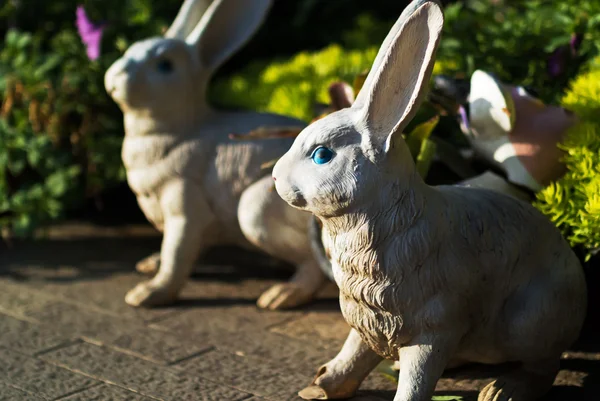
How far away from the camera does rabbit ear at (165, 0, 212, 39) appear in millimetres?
4262

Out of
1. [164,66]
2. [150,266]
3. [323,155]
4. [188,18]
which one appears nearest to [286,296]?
[150,266]

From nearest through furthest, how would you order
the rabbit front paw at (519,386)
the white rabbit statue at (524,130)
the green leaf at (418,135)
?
the rabbit front paw at (519,386), the white rabbit statue at (524,130), the green leaf at (418,135)

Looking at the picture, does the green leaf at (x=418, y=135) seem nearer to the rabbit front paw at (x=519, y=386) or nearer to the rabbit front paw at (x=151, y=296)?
the rabbit front paw at (x=519, y=386)

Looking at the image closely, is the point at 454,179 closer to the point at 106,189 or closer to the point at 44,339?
the point at 44,339

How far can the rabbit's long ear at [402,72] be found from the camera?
2451 mm

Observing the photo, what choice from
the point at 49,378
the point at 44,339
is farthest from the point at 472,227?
the point at 44,339

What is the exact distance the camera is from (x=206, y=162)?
4.06 m

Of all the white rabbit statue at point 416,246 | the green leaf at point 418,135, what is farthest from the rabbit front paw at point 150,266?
the white rabbit statue at point 416,246

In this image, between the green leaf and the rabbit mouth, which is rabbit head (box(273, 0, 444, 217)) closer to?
the rabbit mouth

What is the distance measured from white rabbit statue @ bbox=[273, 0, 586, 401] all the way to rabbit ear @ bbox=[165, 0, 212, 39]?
1.89 m

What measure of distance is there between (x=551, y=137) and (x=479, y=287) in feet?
2.65

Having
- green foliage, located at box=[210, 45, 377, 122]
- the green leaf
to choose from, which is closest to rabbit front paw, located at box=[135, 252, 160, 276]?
green foliage, located at box=[210, 45, 377, 122]

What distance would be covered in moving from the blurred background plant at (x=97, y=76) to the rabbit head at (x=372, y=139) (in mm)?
1684

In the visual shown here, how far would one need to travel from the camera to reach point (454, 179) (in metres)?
3.67
